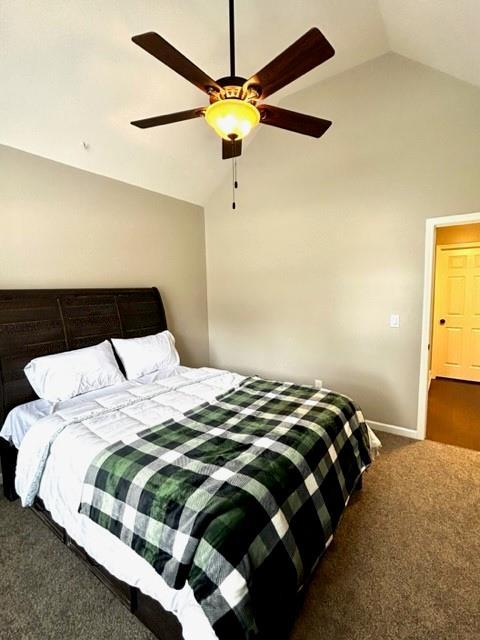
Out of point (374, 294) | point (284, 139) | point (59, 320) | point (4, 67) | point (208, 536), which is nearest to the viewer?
point (208, 536)

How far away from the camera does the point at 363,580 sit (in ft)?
5.33

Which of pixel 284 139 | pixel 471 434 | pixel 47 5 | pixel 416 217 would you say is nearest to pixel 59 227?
pixel 47 5

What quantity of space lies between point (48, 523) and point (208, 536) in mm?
1578

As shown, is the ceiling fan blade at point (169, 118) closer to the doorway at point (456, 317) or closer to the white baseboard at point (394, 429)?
the white baseboard at point (394, 429)

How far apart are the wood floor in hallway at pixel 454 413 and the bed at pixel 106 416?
5.02 ft

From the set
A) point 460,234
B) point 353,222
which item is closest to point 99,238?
point 353,222

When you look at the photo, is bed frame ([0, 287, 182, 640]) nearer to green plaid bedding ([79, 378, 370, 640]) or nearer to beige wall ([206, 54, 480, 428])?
green plaid bedding ([79, 378, 370, 640])

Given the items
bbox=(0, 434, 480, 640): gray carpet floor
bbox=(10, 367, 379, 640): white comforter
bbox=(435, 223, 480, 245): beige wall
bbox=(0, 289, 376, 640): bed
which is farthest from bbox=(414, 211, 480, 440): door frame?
bbox=(435, 223, 480, 245): beige wall

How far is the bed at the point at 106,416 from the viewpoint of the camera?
130 cm

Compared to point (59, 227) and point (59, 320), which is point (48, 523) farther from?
point (59, 227)

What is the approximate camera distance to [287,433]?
67.6 inches

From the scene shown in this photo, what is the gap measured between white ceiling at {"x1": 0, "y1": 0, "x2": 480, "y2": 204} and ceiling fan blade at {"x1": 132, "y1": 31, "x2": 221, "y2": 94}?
93 centimetres

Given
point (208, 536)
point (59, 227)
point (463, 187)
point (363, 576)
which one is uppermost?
point (463, 187)

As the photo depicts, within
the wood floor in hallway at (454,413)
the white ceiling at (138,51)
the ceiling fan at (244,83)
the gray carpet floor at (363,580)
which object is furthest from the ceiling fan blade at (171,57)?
the wood floor in hallway at (454,413)
